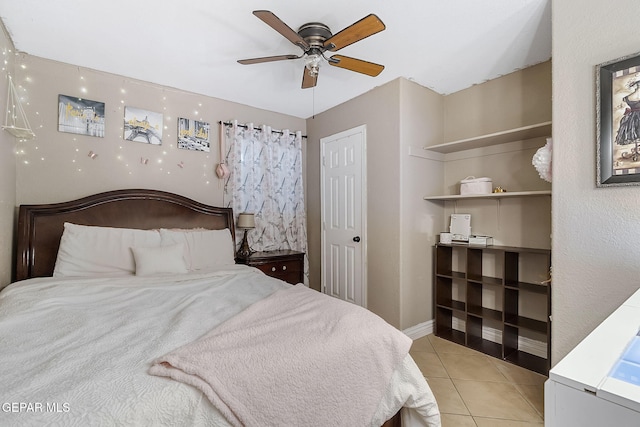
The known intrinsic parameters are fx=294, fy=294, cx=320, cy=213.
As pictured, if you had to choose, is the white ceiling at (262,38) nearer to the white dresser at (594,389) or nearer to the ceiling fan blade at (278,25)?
the ceiling fan blade at (278,25)

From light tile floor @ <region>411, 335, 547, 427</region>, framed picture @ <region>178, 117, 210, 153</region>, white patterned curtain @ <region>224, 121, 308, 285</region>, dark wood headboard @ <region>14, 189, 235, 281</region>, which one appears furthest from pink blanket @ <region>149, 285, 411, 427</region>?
framed picture @ <region>178, 117, 210, 153</region>

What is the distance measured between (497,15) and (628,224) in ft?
4.84

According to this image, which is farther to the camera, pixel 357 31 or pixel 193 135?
pixel 193 135

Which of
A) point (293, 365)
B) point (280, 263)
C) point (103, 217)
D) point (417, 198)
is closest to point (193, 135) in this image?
point (103, 217)

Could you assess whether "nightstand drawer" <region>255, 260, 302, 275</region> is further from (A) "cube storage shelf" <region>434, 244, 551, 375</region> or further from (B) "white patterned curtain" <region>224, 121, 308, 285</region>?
(A) "cube storage shelf" <region>434, 244, 551, 375</region>

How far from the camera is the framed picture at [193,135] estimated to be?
3072 mm

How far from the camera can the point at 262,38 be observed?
2.16 m

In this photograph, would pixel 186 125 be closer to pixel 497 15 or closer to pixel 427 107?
pixel 427 107


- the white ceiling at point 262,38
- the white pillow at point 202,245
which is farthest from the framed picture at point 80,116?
the white pillow at point 202,245

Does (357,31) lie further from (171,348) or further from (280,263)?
(280,263)

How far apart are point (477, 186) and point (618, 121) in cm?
118

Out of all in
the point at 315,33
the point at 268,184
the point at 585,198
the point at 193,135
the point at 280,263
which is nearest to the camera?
the point at 585,198

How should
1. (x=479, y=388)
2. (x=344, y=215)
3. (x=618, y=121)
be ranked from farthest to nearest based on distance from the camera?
(x=344, y=215)
(x=479, y=388)
(x=618, y=121)

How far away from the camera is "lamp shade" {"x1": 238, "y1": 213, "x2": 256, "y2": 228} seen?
3.17 metres
